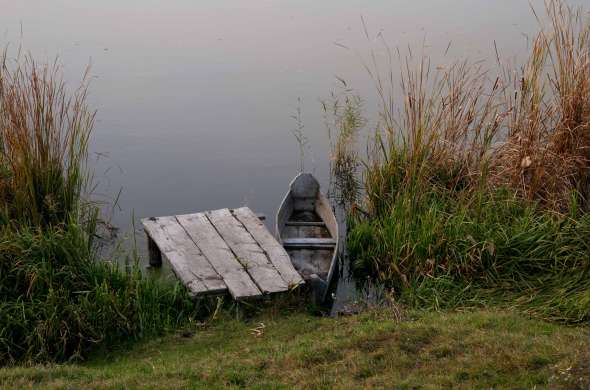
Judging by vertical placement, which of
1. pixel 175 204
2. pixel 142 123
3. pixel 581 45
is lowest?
pixel 175 204

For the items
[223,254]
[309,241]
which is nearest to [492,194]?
[309,241]

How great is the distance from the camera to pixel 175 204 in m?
9.14

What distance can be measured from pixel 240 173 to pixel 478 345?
6.31 meters

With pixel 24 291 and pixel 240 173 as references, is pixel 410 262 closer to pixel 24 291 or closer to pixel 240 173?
pixel 24 291

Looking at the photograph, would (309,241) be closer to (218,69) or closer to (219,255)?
(219,255)

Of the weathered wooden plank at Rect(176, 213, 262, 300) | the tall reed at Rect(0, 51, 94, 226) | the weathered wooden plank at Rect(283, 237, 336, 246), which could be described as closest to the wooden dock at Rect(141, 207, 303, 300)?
the weathered wooden plank at Rect(176, 213, 262, 300)

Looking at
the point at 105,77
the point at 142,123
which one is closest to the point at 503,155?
the point at 142,123

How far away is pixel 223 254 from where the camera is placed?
620 cm

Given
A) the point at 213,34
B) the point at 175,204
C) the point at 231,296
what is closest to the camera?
the point at 231,296

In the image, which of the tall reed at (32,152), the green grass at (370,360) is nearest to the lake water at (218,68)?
the tall reed at (32,152)

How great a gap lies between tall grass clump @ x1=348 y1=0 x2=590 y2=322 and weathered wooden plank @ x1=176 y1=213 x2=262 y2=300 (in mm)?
1272

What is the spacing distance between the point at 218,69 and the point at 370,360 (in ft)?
34.1

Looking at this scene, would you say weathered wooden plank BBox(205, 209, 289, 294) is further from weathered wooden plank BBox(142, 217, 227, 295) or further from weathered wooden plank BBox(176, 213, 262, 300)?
weathered wooden plank BBox(142, 217, 227, 295)

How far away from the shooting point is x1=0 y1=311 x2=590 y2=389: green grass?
12.2ft
